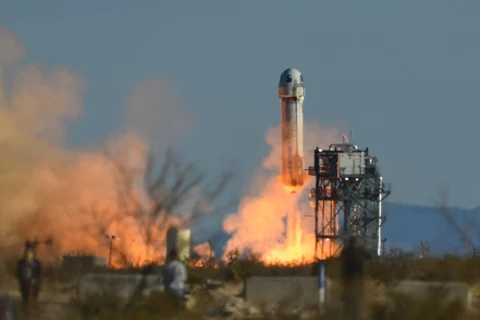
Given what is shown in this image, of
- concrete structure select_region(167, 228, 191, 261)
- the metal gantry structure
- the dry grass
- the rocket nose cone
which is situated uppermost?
the rocket nose cone

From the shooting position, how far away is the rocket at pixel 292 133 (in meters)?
66.8

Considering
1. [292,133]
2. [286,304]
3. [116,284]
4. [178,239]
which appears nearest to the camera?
[286,304]

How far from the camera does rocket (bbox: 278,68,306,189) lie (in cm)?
6675

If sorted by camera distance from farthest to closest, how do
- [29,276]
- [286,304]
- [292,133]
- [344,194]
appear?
[344,194], [292,133], [29,276], [286,304]

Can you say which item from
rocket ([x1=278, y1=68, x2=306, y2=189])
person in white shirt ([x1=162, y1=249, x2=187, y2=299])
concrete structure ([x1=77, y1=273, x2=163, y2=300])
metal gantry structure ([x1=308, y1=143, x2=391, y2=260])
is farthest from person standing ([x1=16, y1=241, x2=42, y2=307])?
metal gantry structure ([x1=308, y1=143, x2=391, y2=260])

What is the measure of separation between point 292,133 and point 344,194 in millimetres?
6530

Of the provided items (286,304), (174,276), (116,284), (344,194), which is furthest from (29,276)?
(344,194)

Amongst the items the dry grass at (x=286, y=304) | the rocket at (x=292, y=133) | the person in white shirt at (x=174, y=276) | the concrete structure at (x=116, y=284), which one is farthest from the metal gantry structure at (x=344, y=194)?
the person in white shirt at (x=174, y=276)

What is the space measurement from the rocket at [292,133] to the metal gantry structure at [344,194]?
400cm

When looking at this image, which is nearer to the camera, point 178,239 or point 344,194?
point 178,239

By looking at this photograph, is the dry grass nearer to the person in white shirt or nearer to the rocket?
the person in white shirt

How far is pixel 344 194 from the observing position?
71.9 meters

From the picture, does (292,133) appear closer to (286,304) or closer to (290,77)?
(290,77)

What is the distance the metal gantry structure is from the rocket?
400cm
